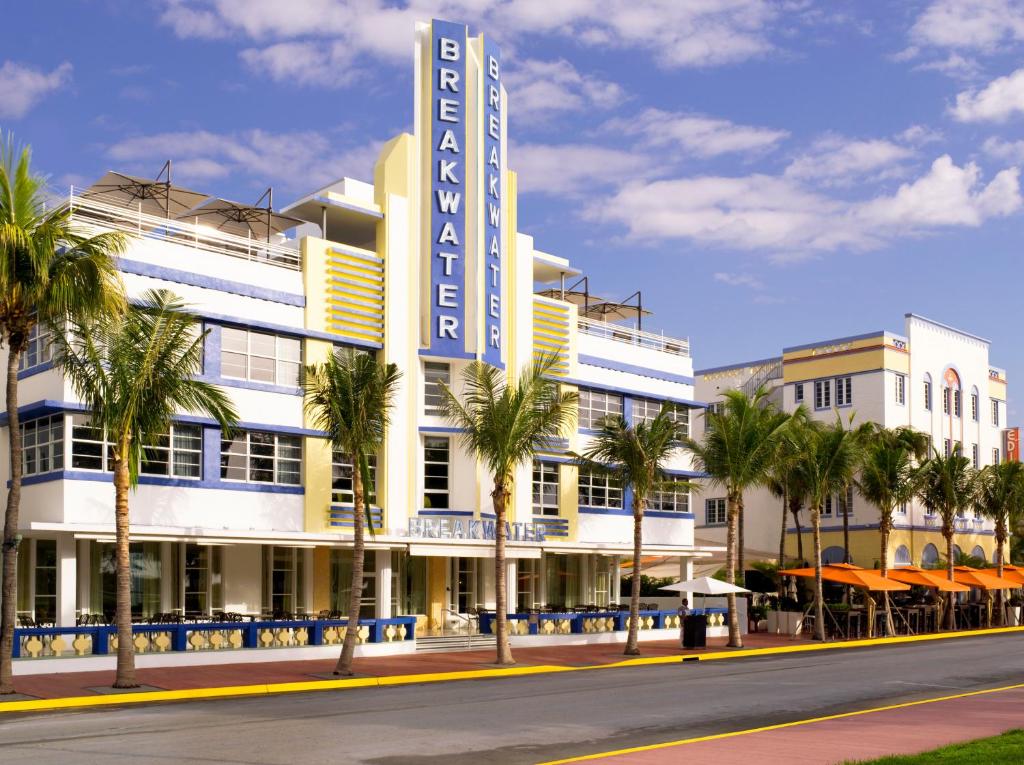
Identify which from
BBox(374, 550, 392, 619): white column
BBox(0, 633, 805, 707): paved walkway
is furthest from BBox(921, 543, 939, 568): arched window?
BBox(374, 550, 392, 619): white column

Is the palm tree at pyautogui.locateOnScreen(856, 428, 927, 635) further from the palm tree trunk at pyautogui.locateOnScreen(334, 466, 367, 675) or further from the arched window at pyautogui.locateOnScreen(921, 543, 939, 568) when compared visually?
the palm tree trunk at pyautogui.locateOnScreen(334, 466, 367, 675)

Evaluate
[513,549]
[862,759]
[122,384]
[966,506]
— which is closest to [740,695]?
[862,759]

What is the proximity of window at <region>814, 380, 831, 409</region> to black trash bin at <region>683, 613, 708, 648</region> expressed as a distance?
34.5m

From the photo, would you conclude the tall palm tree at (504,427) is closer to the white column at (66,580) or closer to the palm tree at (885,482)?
the white column at (66,580)

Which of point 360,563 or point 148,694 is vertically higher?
point 360,563

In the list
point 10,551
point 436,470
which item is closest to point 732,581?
point 436,470

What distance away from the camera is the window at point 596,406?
150 ft

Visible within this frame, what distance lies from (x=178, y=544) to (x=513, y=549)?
10540 millimetres

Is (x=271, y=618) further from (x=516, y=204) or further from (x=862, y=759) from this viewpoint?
(x=862, y=759)

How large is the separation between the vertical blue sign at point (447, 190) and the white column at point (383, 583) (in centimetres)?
687

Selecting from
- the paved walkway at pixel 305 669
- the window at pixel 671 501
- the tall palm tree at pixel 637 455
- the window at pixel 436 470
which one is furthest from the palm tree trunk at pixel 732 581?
the window at pixel 436 470

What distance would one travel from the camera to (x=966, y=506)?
2237 inches

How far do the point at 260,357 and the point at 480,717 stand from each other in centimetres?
1888

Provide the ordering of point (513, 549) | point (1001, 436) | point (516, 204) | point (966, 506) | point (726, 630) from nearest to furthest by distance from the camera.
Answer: point (513, 549), point (516, 204), point (726, 630), point (966, 506), point (1001, 436)
